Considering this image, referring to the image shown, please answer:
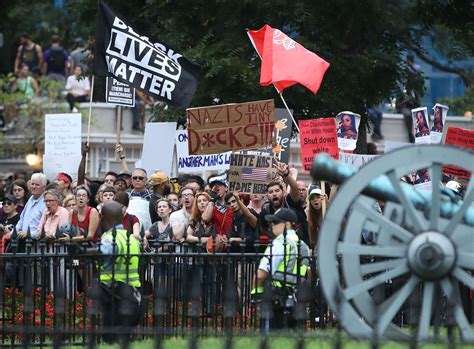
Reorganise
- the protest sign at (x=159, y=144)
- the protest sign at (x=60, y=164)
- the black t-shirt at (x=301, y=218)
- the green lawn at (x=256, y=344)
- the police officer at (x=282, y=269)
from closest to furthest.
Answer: the green lawn at (x=256, y=344), the police officer at (x=282, y=269), the black t-shirt at (x=301, y=218), the protest sign at (x=159, y=144), the protest sign at (x=60, y=164)

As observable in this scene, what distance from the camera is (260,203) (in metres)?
17.0

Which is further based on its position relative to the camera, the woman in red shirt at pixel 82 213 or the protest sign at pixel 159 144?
the protest sign at pixel 159 144

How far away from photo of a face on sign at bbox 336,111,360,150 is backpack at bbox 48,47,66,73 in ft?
46.6

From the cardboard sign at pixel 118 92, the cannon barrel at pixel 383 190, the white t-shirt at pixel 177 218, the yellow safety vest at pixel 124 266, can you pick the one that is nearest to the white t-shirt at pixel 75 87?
the cardboard sign at pixel 118 92

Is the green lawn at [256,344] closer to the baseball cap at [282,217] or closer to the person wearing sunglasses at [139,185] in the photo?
the baseball cap at [282,217]

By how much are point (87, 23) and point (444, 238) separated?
16.3m

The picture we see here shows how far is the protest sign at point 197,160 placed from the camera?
65.9 ft

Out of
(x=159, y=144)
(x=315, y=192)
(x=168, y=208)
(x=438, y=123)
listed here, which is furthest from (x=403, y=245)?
(x=159, y=144)

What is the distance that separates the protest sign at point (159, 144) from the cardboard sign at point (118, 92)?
0.46 m

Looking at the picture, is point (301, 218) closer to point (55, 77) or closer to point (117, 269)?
point (117, 269)

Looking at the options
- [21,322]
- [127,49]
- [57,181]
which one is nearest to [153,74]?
[127,49]

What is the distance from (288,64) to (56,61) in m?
14.3

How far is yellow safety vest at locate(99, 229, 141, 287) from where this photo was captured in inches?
504

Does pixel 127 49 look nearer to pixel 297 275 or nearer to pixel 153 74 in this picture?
pixel 153 74
